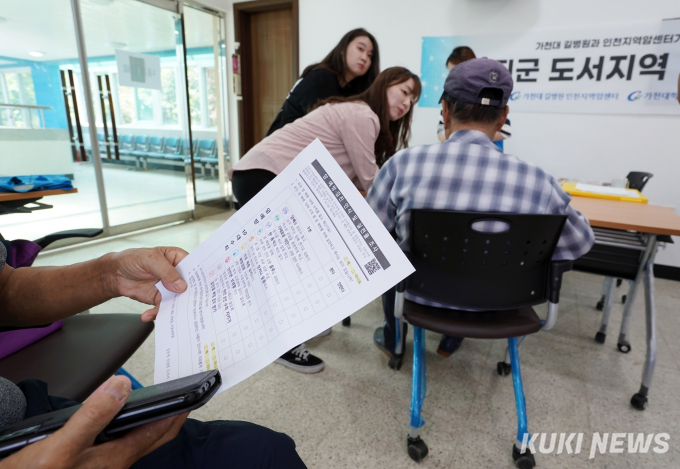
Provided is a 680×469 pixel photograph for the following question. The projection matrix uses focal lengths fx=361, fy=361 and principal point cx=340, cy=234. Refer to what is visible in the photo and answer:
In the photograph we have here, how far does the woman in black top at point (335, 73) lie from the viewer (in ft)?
5.84

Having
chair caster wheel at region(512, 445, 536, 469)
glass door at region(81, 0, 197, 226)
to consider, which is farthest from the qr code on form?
glass door at region(81, 0, 197, 226)

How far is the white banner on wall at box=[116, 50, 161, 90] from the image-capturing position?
305cm

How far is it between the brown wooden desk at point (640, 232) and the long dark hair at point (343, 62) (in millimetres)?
1194

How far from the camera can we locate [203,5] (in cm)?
357

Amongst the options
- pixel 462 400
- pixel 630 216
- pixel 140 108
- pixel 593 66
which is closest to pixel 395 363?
pixel 462 400

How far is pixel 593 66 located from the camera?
261 cm

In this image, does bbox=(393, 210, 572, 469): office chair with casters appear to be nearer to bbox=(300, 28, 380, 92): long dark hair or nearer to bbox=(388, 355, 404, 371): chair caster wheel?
bbox=(388, 355, 404, 371): chair caster wheel

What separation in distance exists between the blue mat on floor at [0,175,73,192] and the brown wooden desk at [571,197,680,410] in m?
2.21

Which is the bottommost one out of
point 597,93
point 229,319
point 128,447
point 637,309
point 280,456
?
point 637,309

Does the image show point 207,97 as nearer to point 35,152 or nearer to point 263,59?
point 263,59

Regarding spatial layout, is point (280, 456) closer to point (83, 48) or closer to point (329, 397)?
point (329, 397)

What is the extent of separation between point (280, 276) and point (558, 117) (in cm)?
307

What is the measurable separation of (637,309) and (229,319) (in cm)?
264

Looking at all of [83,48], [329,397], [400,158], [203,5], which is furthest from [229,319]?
[203,5]
